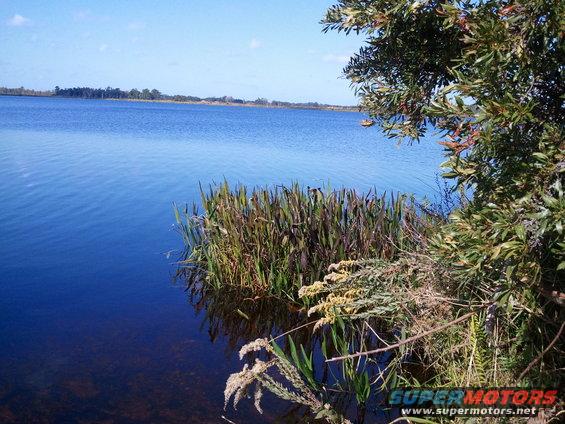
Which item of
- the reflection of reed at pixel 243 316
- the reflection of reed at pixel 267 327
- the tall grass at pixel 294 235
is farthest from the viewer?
the tall grass at pixel 294 235

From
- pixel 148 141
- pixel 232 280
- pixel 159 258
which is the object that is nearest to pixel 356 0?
pixel 232 280

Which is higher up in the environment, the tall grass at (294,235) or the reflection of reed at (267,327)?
the tall grass at (294,235)

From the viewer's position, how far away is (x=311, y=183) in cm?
1752

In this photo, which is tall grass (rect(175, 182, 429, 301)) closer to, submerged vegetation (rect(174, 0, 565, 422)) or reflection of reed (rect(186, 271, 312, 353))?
submerged vegetation (rect(174, 0, 565, 422))

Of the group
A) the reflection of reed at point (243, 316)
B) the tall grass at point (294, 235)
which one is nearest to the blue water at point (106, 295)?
the reflection of reed at point (243, 316)

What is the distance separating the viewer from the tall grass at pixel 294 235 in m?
7.22

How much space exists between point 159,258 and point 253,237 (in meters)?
3.41

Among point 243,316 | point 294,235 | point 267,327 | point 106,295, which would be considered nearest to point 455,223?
point 294,235

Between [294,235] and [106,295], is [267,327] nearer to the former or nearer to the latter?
[294,235]

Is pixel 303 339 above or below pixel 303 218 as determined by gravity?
below

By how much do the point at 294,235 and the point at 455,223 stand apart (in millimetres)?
4131

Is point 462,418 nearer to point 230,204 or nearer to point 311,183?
point 230,204

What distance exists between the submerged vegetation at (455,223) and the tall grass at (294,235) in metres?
0.03

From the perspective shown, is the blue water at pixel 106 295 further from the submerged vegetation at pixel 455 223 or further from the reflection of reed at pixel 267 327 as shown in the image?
the submerged vegetation at pixel 455 223
